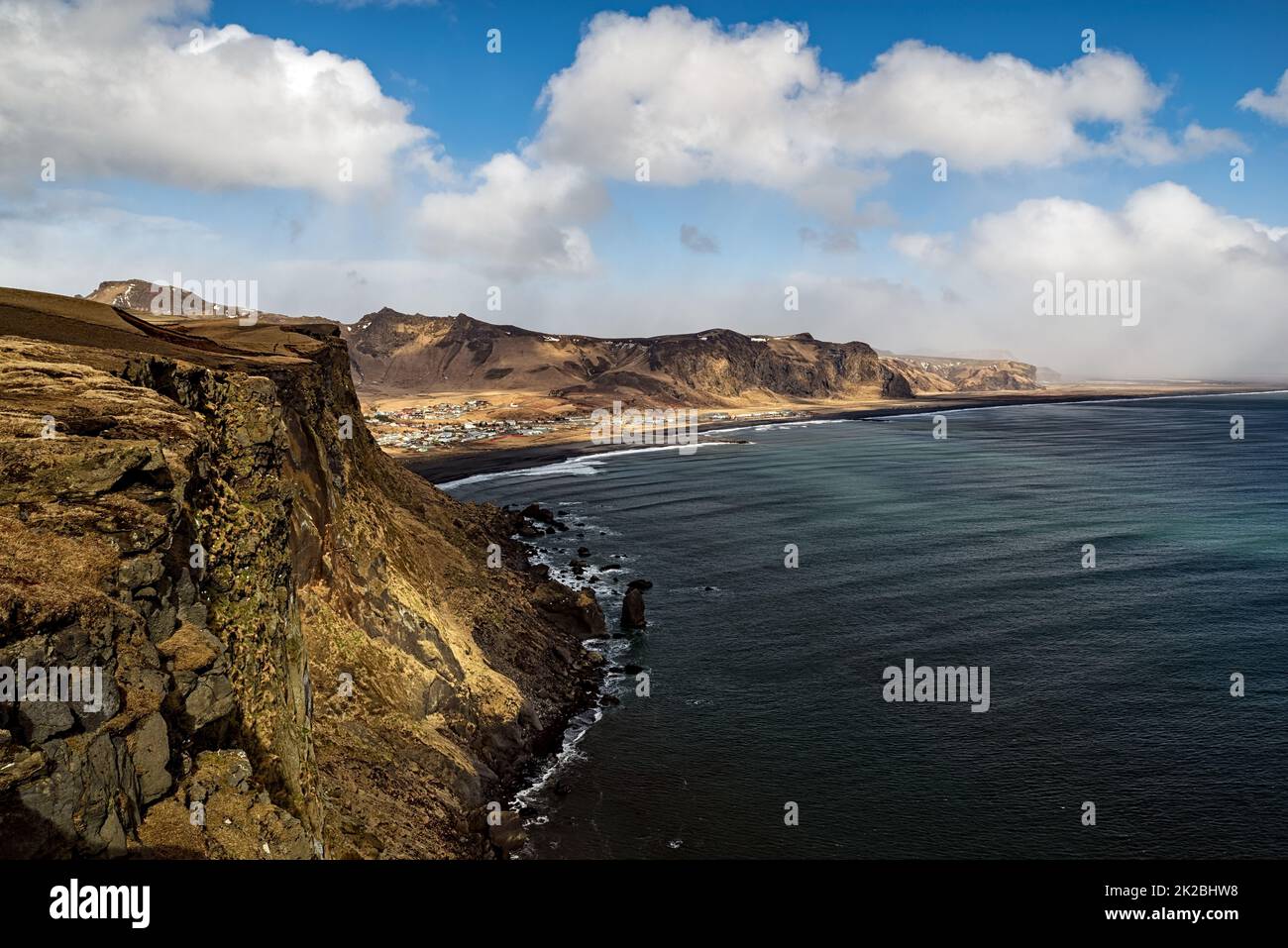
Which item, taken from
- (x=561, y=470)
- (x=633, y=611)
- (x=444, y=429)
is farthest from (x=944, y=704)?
(x=444, y=429)

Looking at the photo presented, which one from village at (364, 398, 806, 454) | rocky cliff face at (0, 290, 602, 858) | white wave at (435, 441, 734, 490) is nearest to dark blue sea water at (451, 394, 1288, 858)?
rocky cliff face at (0, 290, 602, 858)

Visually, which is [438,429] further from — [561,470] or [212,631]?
[212,631]

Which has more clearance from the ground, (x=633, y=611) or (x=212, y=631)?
(x=212, y=631)

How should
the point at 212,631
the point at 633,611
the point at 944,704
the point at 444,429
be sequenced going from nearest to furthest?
the point at 212,631 < the point at 944,704 < the point at 633,611 < the point at 444,429

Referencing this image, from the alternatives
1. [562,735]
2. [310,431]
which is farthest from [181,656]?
[562,735]

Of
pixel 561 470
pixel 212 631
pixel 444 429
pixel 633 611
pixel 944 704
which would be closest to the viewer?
pixel 212 631

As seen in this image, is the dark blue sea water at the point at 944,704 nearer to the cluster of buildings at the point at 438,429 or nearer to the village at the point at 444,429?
the village at the point at 444,429
